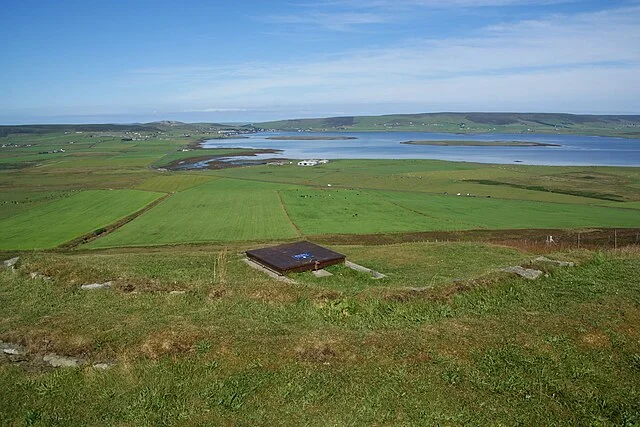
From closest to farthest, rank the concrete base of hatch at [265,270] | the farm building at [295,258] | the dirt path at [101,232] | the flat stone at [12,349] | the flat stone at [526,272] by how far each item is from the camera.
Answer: the flat stone at [12,349]
the flat stone at [526,272]
the concrete base of hatch at [265,270]
the farm building at [295,258]
the dirt path at [101,232]

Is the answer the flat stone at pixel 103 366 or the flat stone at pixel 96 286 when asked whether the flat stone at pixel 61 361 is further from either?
the flat stone at pixel 96 286

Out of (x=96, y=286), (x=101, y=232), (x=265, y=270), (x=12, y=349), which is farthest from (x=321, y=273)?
(x=101, y=232)

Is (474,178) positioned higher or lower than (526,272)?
lower

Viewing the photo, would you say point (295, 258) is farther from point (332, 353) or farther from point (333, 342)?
point (332, 353)

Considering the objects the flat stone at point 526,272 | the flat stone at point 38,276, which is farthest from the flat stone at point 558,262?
the flat stone at point 38,276

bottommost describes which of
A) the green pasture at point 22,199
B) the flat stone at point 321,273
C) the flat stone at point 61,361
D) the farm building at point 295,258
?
the green pasture at point 22,199

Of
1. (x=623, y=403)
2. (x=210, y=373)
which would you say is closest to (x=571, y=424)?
(x=623, y=403)

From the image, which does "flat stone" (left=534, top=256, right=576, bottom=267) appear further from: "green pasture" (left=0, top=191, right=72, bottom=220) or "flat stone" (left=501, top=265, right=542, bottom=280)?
"green pasture" (left=0, top=191, right=72, bottom=220)

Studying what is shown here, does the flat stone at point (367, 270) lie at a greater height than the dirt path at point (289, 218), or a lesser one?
greater
